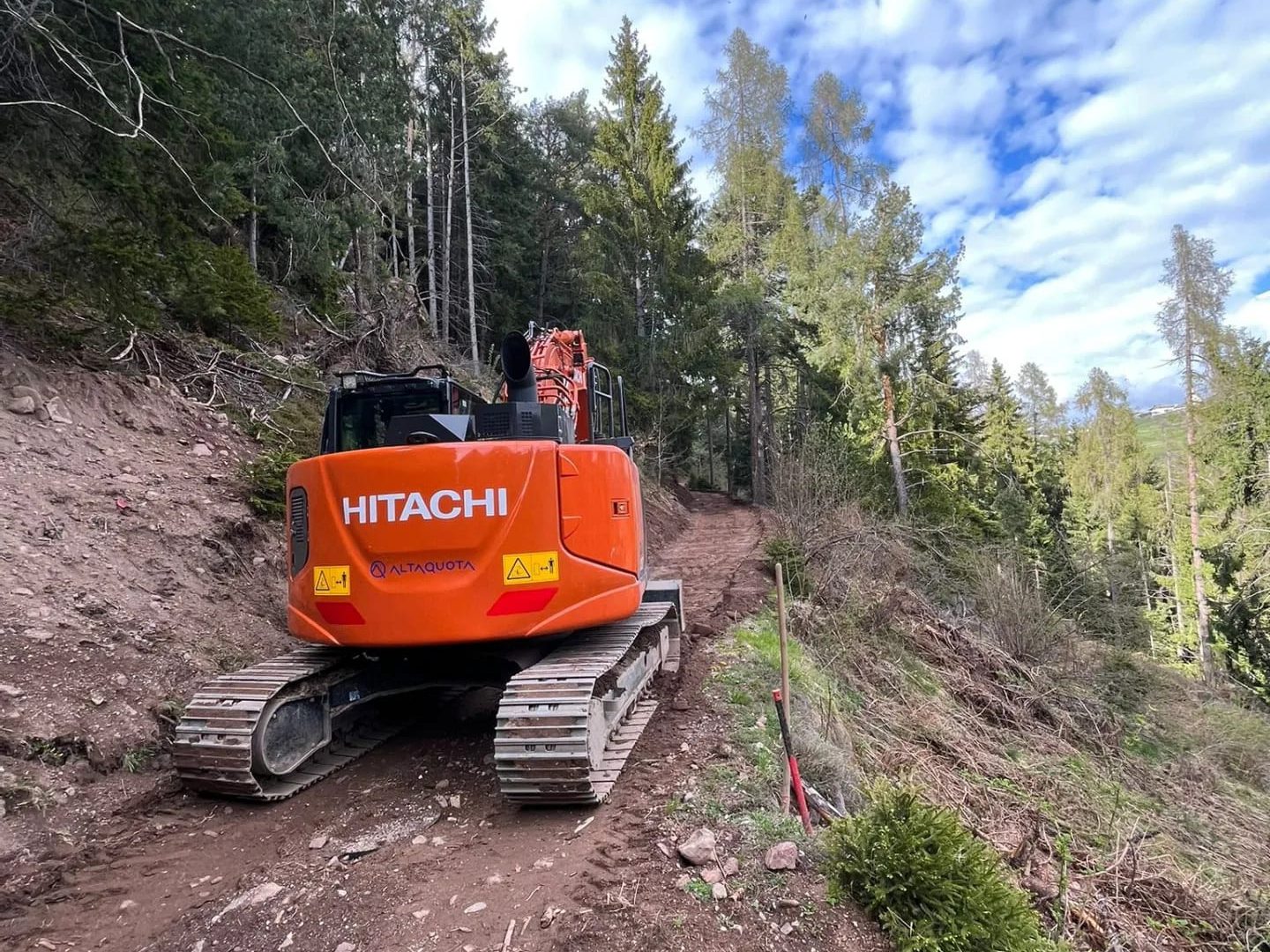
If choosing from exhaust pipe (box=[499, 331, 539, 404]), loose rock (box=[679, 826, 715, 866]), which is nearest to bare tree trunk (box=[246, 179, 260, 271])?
exhaust pipe (box=[499, 331, 539, 404])

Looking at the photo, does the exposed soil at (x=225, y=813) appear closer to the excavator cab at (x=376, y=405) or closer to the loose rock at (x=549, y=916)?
the loose rock at (x=549, y=916)

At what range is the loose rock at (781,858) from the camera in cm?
301

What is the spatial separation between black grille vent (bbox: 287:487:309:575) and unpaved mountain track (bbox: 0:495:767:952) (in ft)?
4.36

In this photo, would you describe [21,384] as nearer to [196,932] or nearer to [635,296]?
[196,932]

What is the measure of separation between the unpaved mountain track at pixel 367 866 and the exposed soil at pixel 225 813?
0.04ft

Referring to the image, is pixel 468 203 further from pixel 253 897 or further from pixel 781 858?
pixel 781 858

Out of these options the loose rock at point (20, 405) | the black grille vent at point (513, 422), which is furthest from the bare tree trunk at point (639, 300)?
the black grille vent at point (513, 422)

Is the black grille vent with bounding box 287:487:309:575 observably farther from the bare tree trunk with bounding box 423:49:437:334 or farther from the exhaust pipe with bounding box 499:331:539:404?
the bare tree trunk with bounding box 423:49:437:334

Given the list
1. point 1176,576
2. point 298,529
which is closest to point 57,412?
point 298,529

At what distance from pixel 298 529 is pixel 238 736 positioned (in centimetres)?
124

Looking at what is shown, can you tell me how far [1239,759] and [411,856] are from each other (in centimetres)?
1315

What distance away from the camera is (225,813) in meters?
3.75

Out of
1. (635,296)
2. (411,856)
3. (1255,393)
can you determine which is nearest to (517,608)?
(411,856)

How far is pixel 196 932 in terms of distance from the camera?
2734 mm
